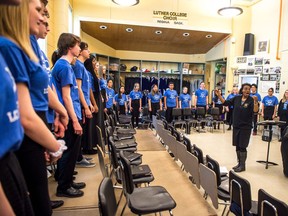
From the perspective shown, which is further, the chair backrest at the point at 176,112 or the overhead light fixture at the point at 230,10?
the chair backrest at the point at 176,112

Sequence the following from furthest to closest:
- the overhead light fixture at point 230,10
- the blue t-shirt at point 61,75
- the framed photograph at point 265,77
A: the framed photograph at point 265,77, the overhead light fixture at point 230,10, the blue t-shirt at point 61,75

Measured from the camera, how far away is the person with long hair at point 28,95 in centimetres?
85

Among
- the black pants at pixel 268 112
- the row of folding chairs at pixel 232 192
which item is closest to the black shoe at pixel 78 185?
the row of folding chairs at pixel 232 192

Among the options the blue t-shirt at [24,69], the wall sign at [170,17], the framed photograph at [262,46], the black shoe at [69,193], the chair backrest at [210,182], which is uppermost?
the wall sign at [170,17]

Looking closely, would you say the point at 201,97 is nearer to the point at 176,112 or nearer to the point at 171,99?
the point at 171,99

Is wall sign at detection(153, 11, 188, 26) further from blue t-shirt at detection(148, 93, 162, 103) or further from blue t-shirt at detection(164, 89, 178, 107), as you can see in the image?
blue t-shirt at detection(148, 93, 162, 103)

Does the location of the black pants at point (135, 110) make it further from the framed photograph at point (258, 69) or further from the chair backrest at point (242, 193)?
the chair backrest at point (242, 193)

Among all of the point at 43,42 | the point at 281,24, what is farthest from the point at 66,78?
the point at 281,24

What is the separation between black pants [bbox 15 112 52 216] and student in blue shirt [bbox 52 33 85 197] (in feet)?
2.70

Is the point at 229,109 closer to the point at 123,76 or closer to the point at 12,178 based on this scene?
the point at 123,76

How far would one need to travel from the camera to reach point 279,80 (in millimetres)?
7227

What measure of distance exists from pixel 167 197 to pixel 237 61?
7.88 m

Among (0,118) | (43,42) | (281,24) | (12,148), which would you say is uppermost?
(281,24)

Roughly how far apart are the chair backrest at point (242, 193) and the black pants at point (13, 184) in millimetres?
1665
